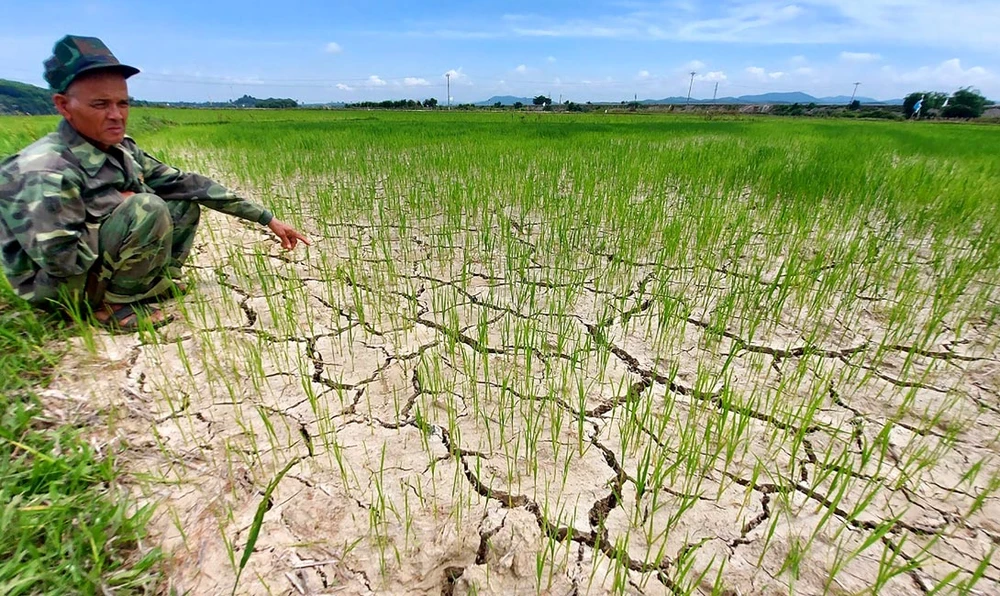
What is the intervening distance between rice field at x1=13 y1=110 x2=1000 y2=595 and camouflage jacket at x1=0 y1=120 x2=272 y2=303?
352 millimetres

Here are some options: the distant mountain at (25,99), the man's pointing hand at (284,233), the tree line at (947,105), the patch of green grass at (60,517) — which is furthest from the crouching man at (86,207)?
the distant mountain at (25,99)

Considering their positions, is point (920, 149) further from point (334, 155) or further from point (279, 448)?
point (279, 448)

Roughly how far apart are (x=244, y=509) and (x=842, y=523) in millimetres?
1522

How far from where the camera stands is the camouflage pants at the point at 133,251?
1864 mm

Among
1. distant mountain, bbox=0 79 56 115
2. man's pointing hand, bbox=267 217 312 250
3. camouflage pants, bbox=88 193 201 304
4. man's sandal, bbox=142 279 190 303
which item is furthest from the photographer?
distant mountain, bbox=0 79 56 115

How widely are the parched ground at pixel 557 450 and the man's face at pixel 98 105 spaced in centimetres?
76

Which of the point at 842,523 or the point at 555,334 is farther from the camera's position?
the point at 555,334

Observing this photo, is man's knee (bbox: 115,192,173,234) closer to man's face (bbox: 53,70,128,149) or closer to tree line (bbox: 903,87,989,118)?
man's face (bbox: 53,70,128,149)

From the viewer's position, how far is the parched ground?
3.43 ft

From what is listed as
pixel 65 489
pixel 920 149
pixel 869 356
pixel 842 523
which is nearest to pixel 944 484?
pixel 842 523

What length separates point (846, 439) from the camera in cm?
143

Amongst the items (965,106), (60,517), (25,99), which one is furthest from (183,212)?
(25,99)

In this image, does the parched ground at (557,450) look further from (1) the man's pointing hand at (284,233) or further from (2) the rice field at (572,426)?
(1) the man's pointing hand at (284,233)

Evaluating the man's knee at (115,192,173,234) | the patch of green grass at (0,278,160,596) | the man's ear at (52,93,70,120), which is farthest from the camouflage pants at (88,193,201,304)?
the patch of green grass at (0,278,160,596)
